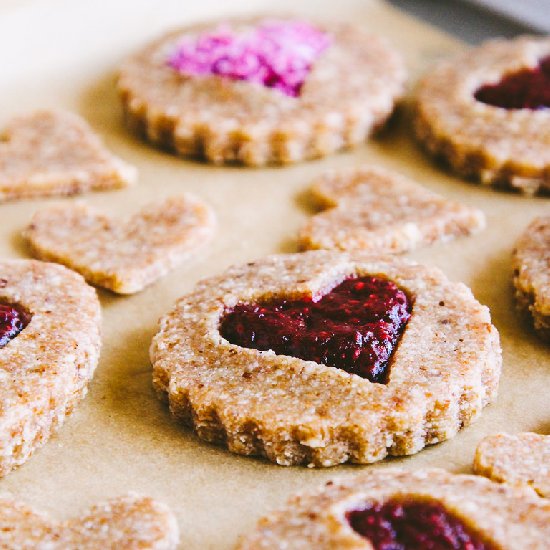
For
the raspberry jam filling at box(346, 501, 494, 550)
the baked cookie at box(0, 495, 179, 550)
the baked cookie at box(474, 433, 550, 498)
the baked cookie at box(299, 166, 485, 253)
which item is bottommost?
the baked cookie at box(0, 495, 179, 550)

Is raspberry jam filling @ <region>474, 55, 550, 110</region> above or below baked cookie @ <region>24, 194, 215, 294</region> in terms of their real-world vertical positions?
above

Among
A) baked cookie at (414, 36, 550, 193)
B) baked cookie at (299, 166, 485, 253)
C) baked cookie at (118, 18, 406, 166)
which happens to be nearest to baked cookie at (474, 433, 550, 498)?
baked cookie at (299, 166, 485, 253)

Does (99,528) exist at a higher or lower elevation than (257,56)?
→ lower

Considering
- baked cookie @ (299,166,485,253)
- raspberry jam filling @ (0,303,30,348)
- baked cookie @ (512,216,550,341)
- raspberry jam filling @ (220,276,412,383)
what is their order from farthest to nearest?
baked cookie @ (299,166,485,253)
baked cookie @ (512,216,550,341)
raspberry jam filling @ (0,303,30,348)
raspberry jam filling @ (220,276,412,383)

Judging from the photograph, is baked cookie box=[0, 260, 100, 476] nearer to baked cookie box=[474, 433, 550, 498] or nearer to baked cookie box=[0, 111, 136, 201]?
baked cookie box=[0, 111, 136, 201]

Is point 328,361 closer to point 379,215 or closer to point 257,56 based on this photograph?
point 379,215

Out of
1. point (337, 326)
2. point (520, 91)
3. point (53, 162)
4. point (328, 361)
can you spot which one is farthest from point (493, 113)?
point (53, 162)

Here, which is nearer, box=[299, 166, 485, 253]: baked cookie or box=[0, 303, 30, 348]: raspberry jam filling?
box=[0, 303, 30, 348]: raspberry jam filling
